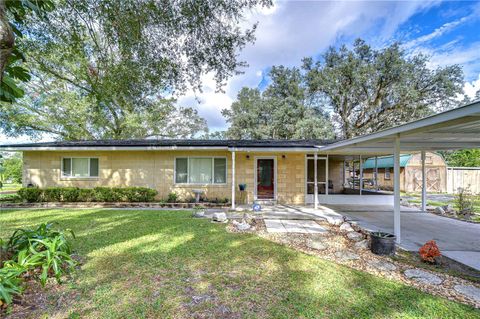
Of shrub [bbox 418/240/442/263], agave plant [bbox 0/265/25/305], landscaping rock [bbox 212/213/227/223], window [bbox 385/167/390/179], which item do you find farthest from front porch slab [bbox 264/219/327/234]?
window [bbox 385/167/390/179]

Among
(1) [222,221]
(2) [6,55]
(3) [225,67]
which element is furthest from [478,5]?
(2) [6,55]

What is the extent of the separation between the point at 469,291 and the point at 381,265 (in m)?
1.17

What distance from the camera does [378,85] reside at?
19.4 m

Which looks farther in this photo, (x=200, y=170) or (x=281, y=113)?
(x=281, y=113)

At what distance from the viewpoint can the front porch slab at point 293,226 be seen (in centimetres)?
650

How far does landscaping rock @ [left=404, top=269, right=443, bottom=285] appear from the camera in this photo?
369 cm

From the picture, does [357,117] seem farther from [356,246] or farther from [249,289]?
[249,289]

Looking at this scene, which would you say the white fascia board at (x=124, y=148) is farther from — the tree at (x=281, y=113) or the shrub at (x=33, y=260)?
the tree at (x=281, y=113)

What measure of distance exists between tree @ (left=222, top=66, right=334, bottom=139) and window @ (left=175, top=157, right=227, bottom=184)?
1184 centimetres

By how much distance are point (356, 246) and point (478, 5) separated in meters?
13.4

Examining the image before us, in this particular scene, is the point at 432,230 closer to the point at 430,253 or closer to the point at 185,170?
the point at 430,253

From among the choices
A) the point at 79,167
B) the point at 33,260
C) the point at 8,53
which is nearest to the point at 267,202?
the point at 33,260

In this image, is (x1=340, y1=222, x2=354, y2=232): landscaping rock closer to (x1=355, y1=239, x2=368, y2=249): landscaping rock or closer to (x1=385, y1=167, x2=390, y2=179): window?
(x1=355, y1=239, x2=368, y2=249): landscaping rock

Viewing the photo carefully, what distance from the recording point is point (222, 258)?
14.8ft
